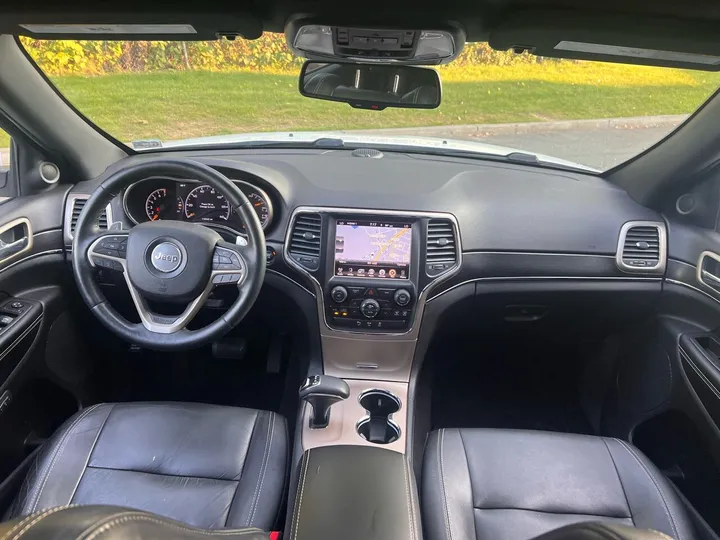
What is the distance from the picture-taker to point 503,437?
2100mm

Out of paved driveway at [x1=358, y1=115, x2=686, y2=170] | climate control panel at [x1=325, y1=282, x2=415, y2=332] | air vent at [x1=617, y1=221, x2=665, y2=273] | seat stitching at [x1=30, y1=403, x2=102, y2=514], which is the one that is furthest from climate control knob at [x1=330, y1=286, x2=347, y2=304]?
air vent at [x1=617, y1=221, x2=665, y2=273]

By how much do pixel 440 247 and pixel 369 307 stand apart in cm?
38

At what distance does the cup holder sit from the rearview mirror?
1.18 meters

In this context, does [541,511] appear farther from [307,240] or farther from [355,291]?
[307,240]

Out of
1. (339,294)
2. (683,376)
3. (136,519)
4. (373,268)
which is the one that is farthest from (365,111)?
(136,519)

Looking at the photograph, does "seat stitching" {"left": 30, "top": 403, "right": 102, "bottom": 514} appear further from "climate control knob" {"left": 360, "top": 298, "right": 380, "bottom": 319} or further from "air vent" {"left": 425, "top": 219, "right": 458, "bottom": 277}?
"air vent" {"left": 425, "top": 219, "right": 458, "bottom": 277}

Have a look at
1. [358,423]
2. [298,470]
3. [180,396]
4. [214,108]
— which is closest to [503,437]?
[358,423]

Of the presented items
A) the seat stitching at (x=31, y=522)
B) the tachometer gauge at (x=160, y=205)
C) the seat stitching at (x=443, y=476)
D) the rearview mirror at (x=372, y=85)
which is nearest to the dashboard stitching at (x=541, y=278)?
the seat stitching at (x=443, y=476)

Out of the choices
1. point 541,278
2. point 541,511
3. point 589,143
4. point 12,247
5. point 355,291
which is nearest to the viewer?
point 541,511

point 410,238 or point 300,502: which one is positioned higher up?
point 410,238

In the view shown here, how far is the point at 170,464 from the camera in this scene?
1.97 meters

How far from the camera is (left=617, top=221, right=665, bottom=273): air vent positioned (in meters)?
2.55

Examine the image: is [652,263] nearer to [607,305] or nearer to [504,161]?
[607,305]

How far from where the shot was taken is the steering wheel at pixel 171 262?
6.43 feet
